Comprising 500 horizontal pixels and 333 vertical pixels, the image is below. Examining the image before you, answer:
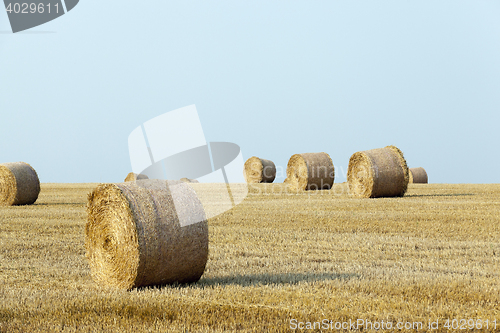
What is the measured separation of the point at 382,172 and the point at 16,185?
1248 cm

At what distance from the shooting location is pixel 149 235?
609 cm

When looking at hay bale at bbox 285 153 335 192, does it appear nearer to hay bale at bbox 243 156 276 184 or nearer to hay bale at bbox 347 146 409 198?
hay bale at bbox 347 146 409 198

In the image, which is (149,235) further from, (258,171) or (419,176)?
(419,176)

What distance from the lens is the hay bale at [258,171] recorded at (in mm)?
33469

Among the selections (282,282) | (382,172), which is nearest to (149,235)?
(282,282)

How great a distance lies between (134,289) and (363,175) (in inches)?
554

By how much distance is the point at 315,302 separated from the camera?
17.2 ft

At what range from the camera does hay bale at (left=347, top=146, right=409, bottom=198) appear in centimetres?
1862

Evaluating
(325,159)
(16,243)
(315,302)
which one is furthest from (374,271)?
(325,159)

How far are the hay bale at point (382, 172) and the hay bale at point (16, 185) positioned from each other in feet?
38.0

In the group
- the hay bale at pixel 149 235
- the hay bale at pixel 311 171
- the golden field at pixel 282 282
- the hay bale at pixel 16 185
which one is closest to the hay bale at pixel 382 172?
the hay bale at pixel 311 171

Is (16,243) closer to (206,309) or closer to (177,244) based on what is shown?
(177,244)

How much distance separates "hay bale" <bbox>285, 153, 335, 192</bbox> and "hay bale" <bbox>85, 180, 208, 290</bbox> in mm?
16932

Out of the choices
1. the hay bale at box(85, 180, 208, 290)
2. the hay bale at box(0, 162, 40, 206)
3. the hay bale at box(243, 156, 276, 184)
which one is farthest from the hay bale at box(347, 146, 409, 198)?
the hay bale at box(243, 156, 276, 184)
